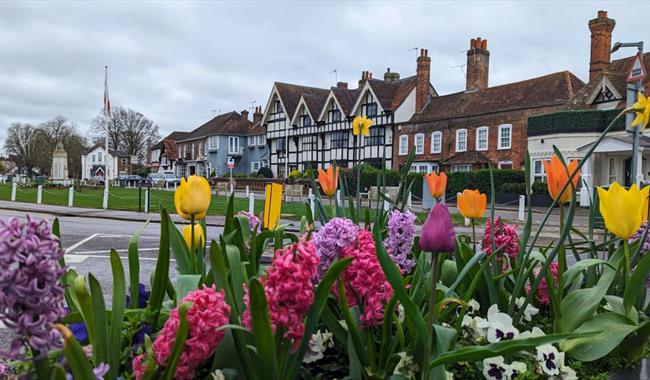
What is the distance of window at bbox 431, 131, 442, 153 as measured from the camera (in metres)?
36.5

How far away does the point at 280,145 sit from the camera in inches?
1961

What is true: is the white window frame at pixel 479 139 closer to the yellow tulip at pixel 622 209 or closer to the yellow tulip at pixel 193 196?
the yellow tulip at pixel 622 209

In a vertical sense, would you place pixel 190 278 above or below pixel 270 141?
below

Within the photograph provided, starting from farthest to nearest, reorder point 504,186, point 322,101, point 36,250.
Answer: point 322,101 < point 504,186 < point 36,250

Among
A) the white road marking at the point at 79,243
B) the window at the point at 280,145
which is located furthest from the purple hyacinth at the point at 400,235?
the window at the point at 280,145

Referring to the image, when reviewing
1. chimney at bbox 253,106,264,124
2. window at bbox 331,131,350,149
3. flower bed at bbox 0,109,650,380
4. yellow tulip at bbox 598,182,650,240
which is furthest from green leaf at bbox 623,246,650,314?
chimney at bbox 253,106,264,124

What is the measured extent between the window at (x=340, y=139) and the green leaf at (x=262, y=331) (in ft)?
134

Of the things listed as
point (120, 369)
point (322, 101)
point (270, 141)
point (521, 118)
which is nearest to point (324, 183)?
point (120, 369)

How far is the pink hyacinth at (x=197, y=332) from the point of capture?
46.7 inches

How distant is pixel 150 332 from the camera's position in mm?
→ 1612

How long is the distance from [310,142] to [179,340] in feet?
148

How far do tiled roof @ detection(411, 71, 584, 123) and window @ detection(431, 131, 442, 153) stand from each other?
1094mm

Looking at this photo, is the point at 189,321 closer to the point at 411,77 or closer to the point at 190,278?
the point at 190,278

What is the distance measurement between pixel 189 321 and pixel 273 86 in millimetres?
48411
